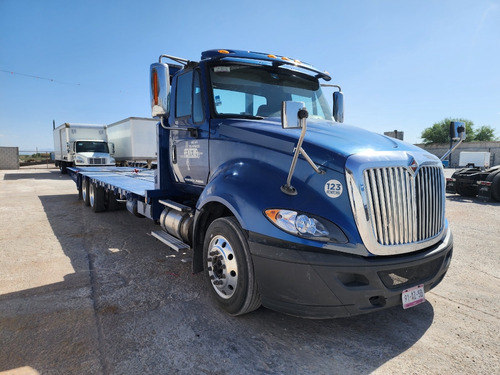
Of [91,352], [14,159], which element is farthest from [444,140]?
[91,352]

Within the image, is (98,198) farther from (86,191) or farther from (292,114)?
(292,114)

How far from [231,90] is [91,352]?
2.86m

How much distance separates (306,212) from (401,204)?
0.78m

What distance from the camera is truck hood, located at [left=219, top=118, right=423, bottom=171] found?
8.47 feet

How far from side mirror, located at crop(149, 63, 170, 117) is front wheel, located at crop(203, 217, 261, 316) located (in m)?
A: 1.58

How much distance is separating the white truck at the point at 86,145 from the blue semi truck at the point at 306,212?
57.5 feet

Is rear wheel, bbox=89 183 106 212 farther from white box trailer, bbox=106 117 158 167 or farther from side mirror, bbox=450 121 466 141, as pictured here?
white box trailer, bbox=106 117 158 167

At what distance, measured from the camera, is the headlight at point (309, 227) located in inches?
94.3

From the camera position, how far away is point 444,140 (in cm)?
5412

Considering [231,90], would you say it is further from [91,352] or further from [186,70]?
[91,352]

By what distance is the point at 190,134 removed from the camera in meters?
4.05

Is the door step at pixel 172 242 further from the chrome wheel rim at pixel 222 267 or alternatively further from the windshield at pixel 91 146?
the windshield at pixel 91 146

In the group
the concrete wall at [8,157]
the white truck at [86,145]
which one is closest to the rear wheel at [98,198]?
the white truck at [86,145]

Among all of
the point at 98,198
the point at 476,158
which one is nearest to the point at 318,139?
the point at 98,198
